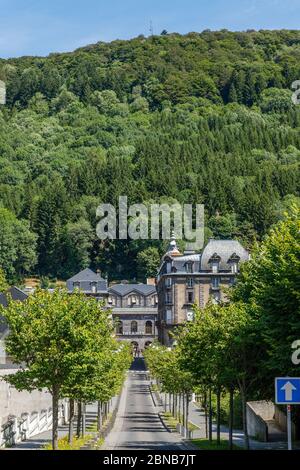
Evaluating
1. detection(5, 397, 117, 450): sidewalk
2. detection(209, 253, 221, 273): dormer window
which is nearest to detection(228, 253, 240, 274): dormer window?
detection(209, 253, 221, 273): dormer window

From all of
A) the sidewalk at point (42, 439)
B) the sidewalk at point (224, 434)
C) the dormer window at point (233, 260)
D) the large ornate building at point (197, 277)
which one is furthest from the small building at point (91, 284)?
the sidewalk at point (42, 439)

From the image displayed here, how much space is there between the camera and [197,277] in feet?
502

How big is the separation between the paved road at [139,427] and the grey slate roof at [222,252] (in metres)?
27.2

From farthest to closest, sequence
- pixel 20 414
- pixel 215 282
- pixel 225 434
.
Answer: pixel 215 282
pixel 225 434
pixel 20 414

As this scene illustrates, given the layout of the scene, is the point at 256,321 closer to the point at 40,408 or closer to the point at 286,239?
the point at 286,239

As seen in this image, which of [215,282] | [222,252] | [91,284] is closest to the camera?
[215,282]

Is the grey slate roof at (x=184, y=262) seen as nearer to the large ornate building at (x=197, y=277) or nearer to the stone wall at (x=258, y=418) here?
the large ornate building at (x=197, y=277)

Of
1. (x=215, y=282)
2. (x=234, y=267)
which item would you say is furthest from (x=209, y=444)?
(x=234, y=267)

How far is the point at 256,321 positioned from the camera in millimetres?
44844

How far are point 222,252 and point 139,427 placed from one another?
285ft

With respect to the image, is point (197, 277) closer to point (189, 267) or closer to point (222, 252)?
point (189, 267)

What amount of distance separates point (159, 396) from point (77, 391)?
2637 inches

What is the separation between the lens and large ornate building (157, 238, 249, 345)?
15188 centimetres
